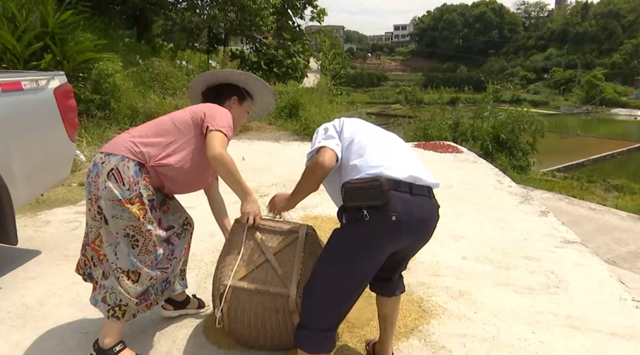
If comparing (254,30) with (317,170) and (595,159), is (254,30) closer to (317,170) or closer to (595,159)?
(317,170)

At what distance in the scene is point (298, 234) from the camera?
2.55 m

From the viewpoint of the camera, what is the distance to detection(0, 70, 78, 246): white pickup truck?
299 centimetres

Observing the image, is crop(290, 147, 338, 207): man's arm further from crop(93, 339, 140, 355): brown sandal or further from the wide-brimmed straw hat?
crop(93, 339, 140, 355): brown sandal

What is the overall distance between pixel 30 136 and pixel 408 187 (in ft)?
7.45

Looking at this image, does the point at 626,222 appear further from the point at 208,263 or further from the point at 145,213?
the point at 145,213

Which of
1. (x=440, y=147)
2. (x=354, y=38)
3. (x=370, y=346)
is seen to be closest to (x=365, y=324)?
(x=370, y=346)

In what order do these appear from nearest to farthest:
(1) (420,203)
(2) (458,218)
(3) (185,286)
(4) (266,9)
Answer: (1) (420,203) → (3) (185,286) → (2) (458,218) → (4) (266,9)

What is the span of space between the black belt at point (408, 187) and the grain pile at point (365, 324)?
1006 mm

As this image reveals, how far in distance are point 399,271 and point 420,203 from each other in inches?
16.2

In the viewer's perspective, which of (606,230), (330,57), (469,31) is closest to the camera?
(606,230)

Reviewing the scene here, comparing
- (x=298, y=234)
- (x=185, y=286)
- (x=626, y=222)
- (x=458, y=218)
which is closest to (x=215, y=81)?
(x=298, y=234)

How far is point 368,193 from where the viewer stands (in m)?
1.96

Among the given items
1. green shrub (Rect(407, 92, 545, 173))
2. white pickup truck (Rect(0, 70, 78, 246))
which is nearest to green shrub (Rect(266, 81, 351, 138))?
green shrub (Rect(407, 92, 545, 173))

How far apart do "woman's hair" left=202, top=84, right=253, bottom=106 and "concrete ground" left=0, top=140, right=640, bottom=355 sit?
3.95 ft
